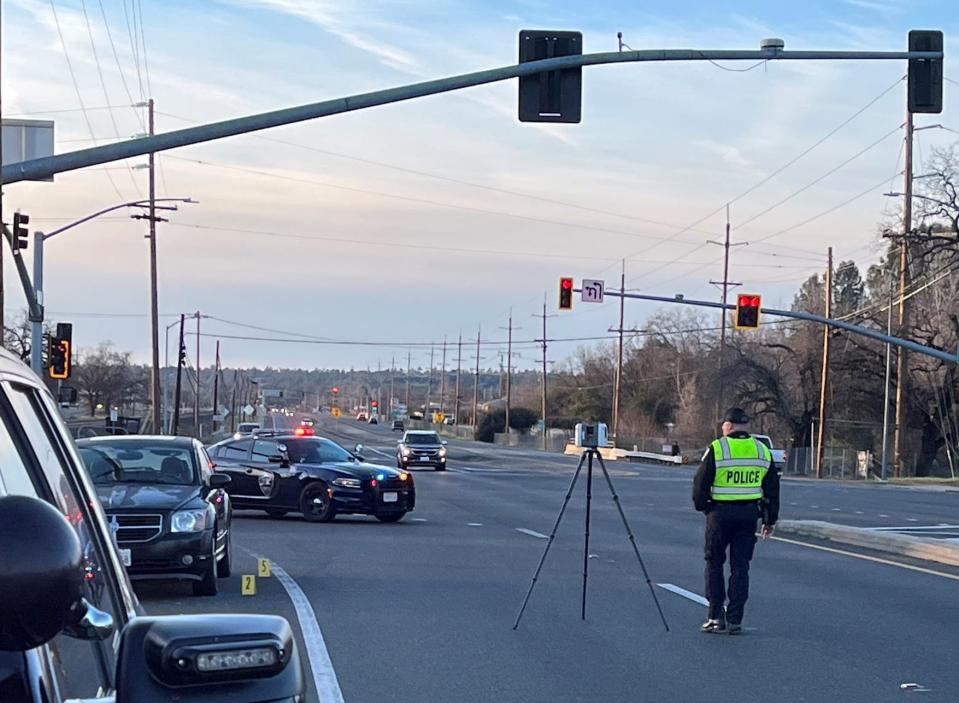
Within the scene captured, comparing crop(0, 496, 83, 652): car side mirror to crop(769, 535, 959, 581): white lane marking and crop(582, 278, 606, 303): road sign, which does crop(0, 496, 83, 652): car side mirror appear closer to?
crop(769, 535, 959, 581): white lane marking

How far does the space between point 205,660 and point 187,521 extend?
1147cm

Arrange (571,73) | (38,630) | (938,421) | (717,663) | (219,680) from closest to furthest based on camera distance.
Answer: (38,630) → (219,680) → (717,663) → (571,73) → (938,421)

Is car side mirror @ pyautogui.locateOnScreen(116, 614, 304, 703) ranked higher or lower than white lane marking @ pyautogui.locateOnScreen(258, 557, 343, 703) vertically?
higher

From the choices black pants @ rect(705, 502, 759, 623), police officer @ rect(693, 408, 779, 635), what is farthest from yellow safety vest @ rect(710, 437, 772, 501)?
black pants @ rect(705, 502, 759, 623)

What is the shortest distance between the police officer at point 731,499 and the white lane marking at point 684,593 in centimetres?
171

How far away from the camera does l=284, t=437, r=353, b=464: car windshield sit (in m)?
24.2

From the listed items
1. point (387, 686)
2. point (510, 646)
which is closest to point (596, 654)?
point (510, 646)

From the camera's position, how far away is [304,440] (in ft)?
80.6

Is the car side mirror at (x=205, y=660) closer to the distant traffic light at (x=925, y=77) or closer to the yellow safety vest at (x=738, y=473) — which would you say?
the yellow safety vest at (x=738, y=473)

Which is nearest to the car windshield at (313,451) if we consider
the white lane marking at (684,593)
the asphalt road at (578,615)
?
the asphalt road at (578,615)

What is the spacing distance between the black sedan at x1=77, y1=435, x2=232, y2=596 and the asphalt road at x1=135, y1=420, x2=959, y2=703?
A: 0.41 m

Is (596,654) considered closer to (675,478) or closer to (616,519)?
(616,519)

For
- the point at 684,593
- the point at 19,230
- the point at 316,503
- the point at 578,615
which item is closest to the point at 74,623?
the point at 578,615

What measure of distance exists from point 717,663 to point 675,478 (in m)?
39.0
